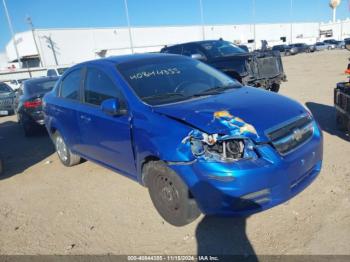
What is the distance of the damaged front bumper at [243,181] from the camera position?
112 inches

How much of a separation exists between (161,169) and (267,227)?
4.02 feet

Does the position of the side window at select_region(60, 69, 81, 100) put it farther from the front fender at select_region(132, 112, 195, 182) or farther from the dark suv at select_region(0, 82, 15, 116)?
the dark suv at select_region(0, 82, 15, 116)

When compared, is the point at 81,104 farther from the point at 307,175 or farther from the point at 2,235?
the point at 307,175

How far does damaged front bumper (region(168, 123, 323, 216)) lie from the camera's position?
284 cm

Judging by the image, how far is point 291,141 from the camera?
317 centimetres

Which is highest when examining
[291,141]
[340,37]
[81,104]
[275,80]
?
[81,104]

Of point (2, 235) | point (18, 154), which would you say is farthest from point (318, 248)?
point (18, 154)

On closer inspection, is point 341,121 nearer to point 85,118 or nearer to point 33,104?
point 85,118

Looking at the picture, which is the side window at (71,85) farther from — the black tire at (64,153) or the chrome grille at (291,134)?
the chrome grille at (291,134)

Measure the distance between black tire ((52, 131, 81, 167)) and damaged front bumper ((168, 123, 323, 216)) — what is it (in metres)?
3.07

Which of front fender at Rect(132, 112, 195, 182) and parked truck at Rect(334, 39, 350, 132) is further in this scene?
parked truck at Rect(334, 39, 350, 132)

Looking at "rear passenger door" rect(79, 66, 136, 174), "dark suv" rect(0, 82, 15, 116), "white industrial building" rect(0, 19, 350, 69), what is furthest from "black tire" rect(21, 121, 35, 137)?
"white industrial building" rect(0, 19, 350, 69)

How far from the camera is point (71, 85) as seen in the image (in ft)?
16.8

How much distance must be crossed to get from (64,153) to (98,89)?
1.98m
